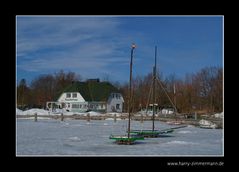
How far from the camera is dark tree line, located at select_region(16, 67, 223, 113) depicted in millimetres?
39000

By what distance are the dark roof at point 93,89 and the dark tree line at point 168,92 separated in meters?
2.35

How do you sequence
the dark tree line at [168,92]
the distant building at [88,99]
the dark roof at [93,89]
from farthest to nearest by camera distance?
1. the dark roof at [93,89]
2. the distant building at [88,99]
3. the dark tree line at [168,92]

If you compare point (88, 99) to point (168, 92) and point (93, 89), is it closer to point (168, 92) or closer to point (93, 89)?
point (93, 89)

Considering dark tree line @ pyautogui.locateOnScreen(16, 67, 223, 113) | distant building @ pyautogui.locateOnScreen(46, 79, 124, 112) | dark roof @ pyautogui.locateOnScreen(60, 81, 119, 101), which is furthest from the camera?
dark roof @ pyautogui.locateOnScreen(60, 81, 119, 101)

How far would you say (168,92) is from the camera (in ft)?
157

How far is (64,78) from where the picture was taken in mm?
63312

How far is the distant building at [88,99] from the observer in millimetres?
59812

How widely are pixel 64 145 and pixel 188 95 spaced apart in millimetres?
29445

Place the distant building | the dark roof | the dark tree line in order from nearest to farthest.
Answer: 1. the dark tree line
2. the distant building
3. the dark roof

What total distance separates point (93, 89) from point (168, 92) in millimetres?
18434

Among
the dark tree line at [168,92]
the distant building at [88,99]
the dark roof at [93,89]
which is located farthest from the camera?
the dark roof at [93,89]

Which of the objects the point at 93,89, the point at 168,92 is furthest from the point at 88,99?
the point at 168,92

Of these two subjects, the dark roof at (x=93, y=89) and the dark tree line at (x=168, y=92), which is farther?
the dark roof at (x=93, y=89)
